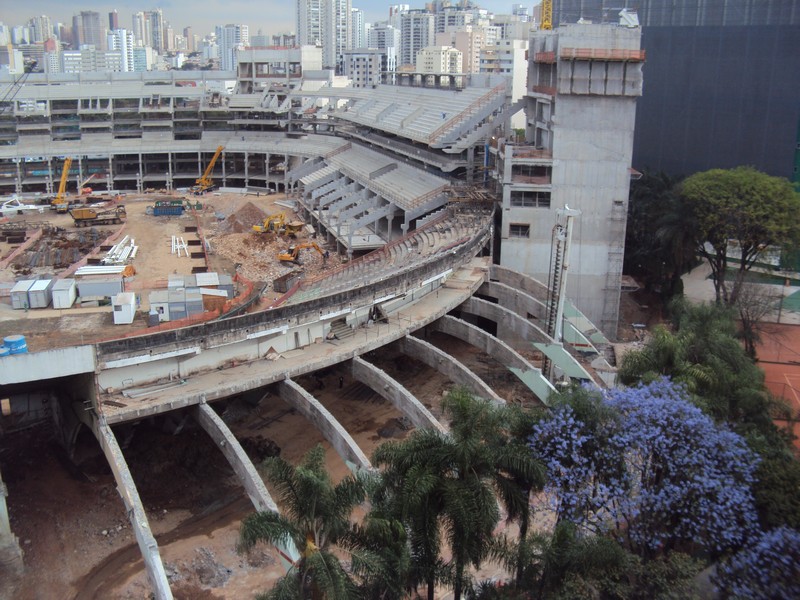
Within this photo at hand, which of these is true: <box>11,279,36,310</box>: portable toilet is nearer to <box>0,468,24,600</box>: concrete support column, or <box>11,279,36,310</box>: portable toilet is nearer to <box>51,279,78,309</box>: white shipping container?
<box>51,279,78,309</box>: white shipping container

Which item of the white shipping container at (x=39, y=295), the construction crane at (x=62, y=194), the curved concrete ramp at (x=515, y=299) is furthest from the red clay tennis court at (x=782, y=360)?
the construction crane at (x=62, y=194)

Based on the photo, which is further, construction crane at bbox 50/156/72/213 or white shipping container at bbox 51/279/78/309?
construction crane at bbox 50/156/72/213

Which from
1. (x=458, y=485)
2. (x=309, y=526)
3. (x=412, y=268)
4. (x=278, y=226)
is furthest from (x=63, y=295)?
(x=458, y=485)

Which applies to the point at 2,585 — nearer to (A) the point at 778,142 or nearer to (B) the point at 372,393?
(B) the point at 372,393

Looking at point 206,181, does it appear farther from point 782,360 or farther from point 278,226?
point 782,360

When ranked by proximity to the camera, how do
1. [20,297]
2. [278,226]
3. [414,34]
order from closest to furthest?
[20,297], [278,226], [414,34]

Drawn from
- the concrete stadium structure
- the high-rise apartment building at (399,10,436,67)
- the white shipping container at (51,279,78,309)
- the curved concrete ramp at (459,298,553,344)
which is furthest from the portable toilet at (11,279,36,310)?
the high-rise apartment building at (399,10,436,67)

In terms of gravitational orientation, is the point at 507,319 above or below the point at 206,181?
below
